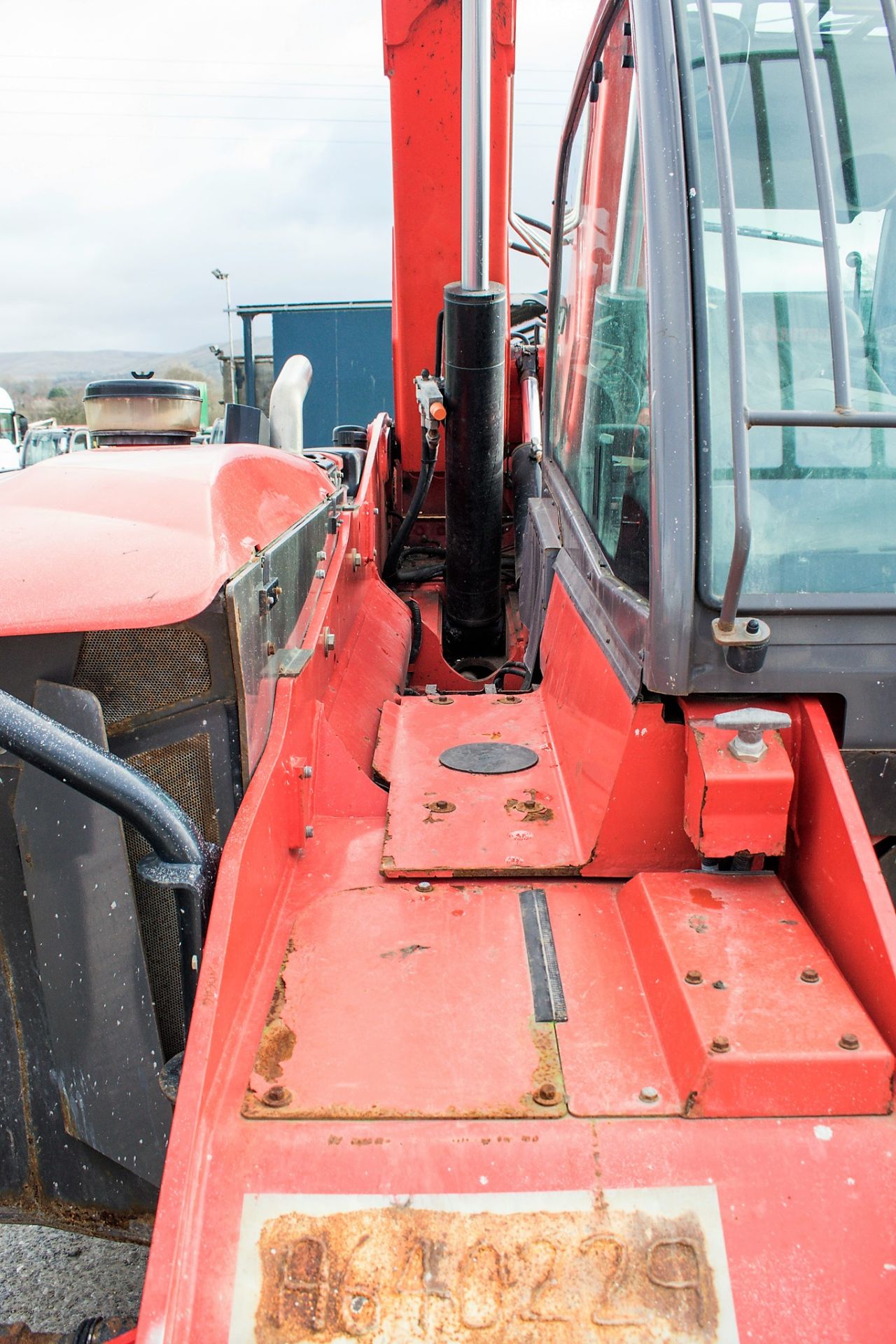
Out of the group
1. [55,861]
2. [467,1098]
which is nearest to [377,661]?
[55,861]

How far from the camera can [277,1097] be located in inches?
47.8

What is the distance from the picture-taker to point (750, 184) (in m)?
1.59

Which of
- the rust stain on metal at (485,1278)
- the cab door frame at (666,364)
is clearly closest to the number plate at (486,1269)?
the rust stain on metal at (485,1278)

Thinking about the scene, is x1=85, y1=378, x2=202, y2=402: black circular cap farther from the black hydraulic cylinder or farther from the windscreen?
the windscreen

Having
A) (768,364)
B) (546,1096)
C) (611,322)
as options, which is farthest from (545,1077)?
(611,322)

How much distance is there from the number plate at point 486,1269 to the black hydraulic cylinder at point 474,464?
118 inches

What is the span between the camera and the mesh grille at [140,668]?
1416 mm

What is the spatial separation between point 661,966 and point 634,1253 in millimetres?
399

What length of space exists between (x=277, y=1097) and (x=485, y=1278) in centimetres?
33

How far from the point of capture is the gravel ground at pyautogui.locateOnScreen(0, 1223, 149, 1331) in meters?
1.90

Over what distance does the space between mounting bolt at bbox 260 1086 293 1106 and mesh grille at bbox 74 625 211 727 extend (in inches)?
22.7

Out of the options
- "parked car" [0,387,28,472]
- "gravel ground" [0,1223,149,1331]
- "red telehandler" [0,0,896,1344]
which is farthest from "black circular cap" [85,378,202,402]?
"parked car" [0,387,28,472]

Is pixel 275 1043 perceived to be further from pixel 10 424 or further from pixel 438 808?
pixel 10 424

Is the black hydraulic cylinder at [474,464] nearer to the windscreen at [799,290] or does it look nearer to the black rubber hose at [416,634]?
the black rubber hose at [416,634]
